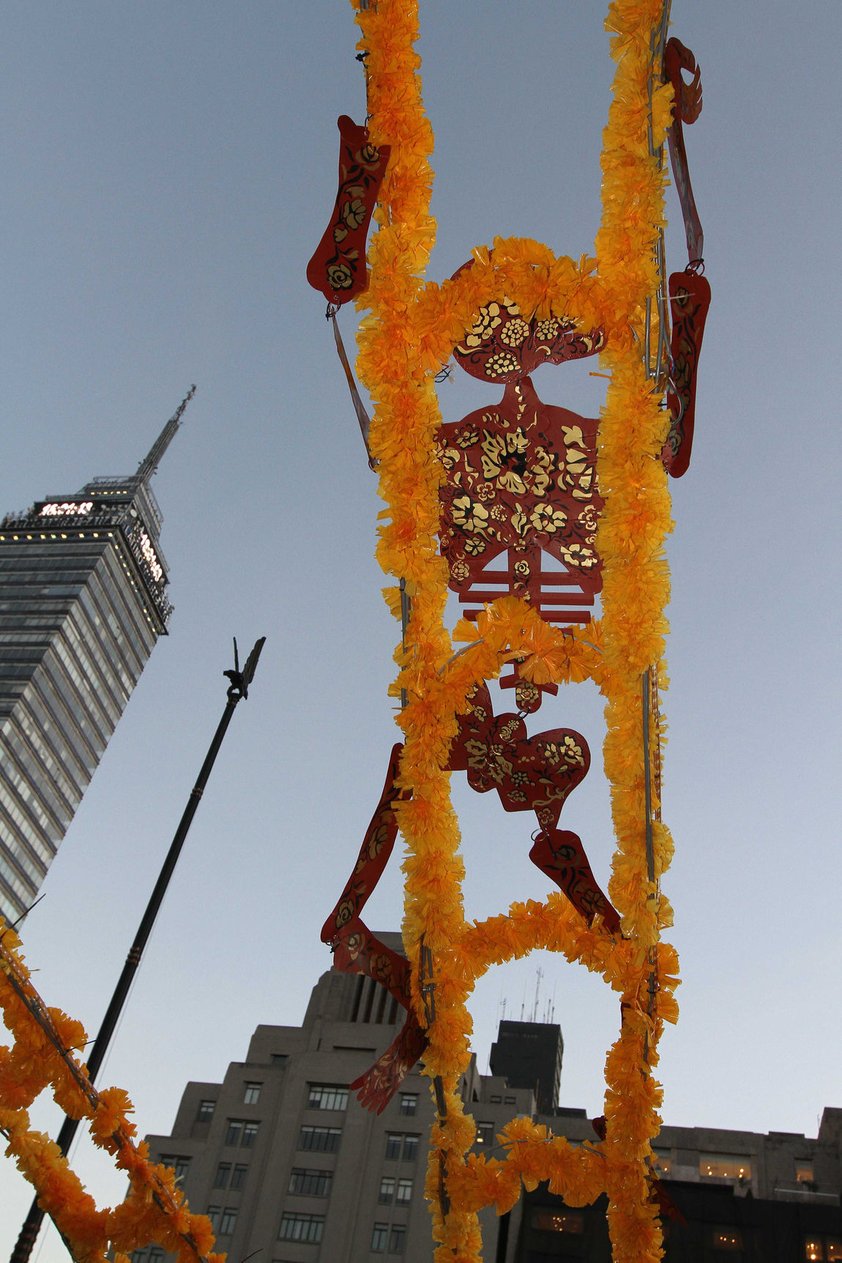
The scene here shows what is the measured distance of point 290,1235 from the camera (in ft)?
142

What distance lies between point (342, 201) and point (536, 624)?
315cm

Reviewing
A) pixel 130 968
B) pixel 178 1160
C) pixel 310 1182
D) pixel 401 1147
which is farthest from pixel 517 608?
pixel 178 1160

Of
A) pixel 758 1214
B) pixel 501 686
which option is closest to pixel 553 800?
pixel 501 686

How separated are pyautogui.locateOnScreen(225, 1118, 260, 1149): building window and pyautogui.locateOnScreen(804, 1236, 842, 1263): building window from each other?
76.5 feet

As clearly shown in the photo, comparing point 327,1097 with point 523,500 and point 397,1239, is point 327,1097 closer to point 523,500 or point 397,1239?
point 397,1239

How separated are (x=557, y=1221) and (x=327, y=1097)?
1195cm

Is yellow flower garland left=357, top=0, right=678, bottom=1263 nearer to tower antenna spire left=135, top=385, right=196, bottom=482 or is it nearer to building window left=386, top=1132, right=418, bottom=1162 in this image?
building window left=386, top=1132, right=418, bottom=1162

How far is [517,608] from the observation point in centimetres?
741

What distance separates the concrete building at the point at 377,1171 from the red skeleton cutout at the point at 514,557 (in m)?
35.1

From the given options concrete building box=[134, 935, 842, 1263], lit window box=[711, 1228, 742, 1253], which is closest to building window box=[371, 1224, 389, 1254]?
concrete building box=[134, 935, 842, 1263]

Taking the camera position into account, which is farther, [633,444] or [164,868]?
[164,868]

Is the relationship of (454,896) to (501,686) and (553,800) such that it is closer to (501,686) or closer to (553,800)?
(553,800)

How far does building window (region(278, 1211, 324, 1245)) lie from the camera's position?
43062 mm

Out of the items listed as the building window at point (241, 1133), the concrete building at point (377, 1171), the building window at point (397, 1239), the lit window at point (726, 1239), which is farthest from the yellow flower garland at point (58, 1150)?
the building window at point (241, 1133)
